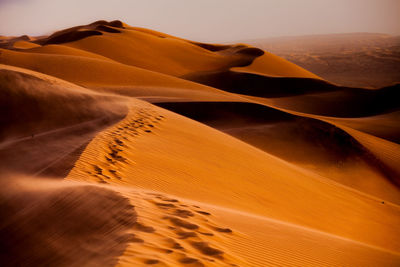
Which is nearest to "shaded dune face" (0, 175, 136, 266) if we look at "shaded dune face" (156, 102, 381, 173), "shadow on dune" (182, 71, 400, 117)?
"shaded dune face" (156, 102, 381, 173)

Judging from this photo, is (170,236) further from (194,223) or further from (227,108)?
(227,108)

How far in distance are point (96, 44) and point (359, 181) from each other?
26.2m

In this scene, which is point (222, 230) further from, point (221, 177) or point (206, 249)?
point (221, 177)

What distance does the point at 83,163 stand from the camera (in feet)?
16.9

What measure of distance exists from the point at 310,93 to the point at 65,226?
78.0 feet

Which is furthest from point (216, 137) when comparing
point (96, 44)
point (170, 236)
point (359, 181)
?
point (96, 44)

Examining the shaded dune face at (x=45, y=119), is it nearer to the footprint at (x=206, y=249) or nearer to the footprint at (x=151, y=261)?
the footprint at (x=206, y=249)

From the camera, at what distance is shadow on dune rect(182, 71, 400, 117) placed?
22.1 m

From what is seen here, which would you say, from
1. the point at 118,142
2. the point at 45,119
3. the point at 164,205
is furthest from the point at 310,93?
the point at 164,205

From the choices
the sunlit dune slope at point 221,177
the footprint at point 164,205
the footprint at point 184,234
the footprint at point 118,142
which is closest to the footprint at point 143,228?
the footprint at point 184,234

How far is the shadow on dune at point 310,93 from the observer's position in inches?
870

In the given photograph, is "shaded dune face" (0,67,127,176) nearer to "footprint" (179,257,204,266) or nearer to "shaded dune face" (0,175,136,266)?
"shaded dune face" (0,175,136,266)

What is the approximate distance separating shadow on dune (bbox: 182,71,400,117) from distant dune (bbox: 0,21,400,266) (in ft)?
19.4

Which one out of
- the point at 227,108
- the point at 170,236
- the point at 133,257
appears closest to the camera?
the point at 133,257
